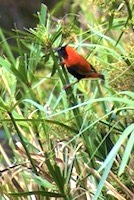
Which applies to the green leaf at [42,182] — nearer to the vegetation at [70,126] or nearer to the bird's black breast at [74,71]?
the vegetation at [70,126]

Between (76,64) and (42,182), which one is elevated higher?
(76,64)

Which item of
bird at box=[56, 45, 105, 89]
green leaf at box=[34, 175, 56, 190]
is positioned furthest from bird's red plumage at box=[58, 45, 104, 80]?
green leaf at box=[34, 175, 56, 190]

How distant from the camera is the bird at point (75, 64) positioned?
3.69 feet

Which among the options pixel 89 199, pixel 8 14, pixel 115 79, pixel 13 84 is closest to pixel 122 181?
pixel 89 199

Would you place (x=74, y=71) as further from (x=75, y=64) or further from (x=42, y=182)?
(x=42, y=182)

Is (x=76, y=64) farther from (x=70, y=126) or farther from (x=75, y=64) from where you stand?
(x=70, y=126)

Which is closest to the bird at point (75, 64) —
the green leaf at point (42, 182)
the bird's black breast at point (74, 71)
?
the bird's black breast at point (74, 71)

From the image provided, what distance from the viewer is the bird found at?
1.12 metres

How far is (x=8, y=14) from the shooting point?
4.93m

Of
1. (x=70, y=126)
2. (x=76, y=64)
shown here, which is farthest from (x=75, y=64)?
(x=70, y=126)

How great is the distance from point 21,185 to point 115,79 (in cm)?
33

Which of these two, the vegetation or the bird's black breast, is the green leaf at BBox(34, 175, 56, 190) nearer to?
the vegetation

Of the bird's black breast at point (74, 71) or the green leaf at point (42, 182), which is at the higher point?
the bird's black breast at point (74, 71)

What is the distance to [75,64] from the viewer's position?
3.68 ft
